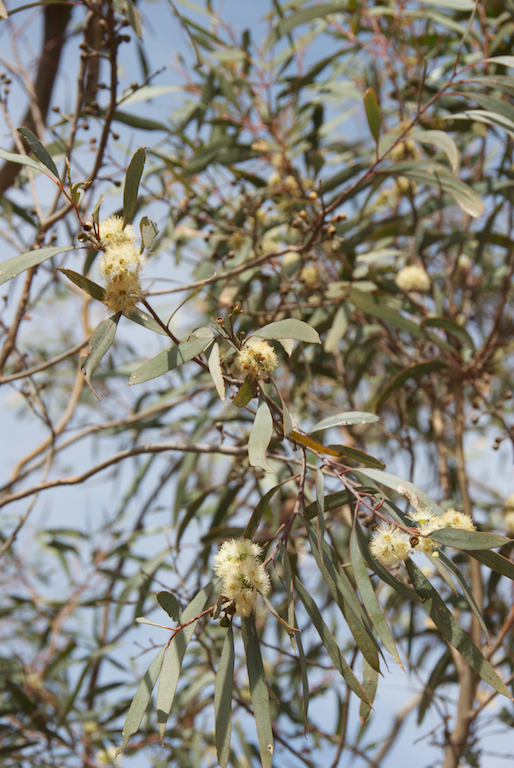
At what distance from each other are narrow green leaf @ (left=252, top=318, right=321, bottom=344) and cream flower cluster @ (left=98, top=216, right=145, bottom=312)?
0.20m

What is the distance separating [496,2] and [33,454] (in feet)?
7.15

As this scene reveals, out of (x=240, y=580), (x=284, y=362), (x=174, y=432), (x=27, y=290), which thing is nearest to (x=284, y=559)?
(x=240, y=580)

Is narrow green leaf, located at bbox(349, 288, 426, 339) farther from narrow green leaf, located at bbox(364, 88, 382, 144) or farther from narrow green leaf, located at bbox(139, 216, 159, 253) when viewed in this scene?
narrow green leaf, located at bbox(139, 216, 159, 253)

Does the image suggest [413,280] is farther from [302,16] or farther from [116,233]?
[116,233]

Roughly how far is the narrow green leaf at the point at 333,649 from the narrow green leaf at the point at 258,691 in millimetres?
85

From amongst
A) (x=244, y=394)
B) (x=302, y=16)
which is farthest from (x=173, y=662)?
(x=302, y=16)

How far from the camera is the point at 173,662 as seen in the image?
828 millimetres

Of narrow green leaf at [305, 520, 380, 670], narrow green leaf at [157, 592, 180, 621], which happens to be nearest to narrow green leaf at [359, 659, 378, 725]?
narrow green leaf at [305, 520, 380, 670]

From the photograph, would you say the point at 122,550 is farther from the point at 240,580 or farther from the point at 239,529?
the point at 240,580

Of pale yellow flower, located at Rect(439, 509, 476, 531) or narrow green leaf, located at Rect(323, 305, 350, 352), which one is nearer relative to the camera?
pale yellow flower, located at Rect(439, 509, 476, 531)

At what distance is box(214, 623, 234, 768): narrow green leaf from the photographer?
30.8 inches

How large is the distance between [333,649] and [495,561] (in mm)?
258

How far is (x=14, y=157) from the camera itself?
2.69 feet

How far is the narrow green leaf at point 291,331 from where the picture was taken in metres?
0.84
